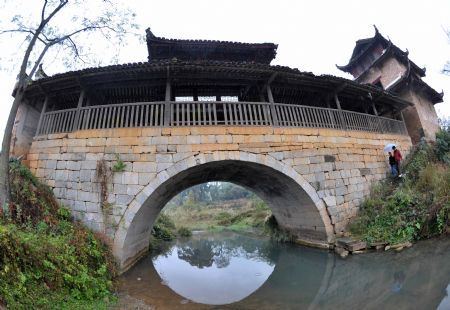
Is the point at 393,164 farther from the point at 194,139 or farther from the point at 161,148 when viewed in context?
the point at 161,148

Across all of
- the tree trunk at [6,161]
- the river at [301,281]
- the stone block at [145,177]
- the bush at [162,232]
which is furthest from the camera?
the bush at [162,232]

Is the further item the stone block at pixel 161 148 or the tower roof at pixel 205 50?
the tower roof at pixel 205 50

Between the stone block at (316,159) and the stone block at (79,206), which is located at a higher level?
the stone block at (316,159)

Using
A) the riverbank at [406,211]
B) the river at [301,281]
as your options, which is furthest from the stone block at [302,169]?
the river at [301,281]

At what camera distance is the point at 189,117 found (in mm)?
6930

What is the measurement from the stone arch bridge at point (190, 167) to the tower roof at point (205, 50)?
476cm

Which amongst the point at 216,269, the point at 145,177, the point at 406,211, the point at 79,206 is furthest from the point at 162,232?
the point at 406,211

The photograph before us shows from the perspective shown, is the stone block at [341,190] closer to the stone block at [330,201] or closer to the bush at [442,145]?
the stone block at [330,201]

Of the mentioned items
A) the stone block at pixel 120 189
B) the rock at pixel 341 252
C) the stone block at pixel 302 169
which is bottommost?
the rock at pixel 341 252

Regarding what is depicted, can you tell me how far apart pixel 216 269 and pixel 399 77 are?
1307 cm

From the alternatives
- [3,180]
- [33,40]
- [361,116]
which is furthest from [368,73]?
[3,180]

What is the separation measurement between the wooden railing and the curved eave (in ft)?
2.59

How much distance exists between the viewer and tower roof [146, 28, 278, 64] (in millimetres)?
9977

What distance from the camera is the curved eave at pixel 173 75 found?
693 cm
